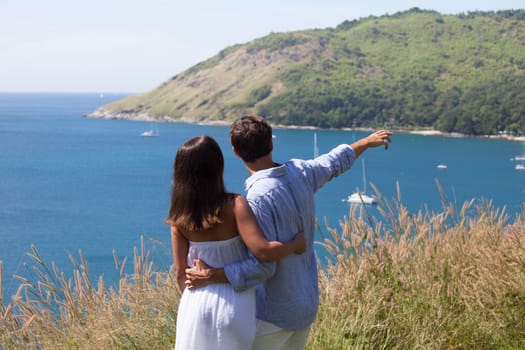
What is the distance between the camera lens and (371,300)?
363cm

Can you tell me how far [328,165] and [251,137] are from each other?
49cm

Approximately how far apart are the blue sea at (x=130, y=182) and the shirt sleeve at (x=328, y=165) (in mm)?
17312

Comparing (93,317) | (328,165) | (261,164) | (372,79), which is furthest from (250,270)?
(372,79)

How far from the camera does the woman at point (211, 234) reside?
93.8 inches

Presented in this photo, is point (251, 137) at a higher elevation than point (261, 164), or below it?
higher

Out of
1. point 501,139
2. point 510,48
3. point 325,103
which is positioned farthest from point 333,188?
point 510,48

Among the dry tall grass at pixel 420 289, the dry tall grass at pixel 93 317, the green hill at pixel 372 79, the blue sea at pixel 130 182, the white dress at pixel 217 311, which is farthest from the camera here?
the green hill at pixel 372 79

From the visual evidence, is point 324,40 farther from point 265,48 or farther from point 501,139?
point 501,139

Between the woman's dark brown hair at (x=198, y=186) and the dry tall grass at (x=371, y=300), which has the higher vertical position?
the woman's dark brown hair at (x=198, y=186)

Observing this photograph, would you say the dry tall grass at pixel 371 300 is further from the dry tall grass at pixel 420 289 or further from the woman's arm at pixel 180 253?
the woman's arm at pixel 180 253

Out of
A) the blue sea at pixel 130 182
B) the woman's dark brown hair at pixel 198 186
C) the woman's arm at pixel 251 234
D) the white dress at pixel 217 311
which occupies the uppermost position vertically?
the woman's dark brown hair at pixel 198 186

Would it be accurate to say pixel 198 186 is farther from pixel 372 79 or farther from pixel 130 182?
pixel 372 79

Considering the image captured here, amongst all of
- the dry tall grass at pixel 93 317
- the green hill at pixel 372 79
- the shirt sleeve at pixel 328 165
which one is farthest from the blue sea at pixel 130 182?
the shirt sleeve at pixel 328 165

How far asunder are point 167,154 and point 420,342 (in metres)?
97.3
